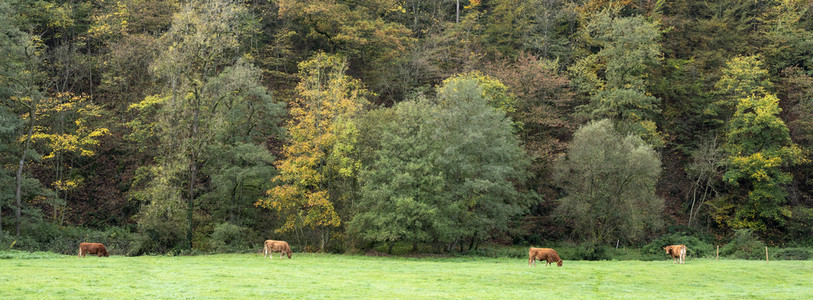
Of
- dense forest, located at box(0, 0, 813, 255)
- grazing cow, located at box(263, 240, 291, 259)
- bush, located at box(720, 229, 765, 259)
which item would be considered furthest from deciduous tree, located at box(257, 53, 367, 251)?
bush, located at box(720, 229, 765, 259)

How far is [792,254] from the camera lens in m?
44.6

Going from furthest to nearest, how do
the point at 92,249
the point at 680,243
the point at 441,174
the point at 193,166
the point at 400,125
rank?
the point at 680,243
the point at 400,125
the point at 441,174
the point at 193,166
the point at 92,249

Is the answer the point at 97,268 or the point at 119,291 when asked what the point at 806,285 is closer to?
the point at 119,291

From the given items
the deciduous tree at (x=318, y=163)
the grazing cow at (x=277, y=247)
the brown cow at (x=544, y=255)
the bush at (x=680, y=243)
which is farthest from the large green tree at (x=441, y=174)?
the bush at (x=680, y=243)

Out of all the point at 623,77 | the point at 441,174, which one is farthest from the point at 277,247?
the point at 623,77

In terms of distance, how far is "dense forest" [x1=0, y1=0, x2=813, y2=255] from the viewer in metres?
40.5

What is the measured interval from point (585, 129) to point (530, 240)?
11628 mm

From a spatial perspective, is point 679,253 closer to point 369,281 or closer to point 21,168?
point 369,281

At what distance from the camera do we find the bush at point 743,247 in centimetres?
4600

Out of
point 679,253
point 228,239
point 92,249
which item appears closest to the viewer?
point 92,249

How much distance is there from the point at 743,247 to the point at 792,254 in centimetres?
353

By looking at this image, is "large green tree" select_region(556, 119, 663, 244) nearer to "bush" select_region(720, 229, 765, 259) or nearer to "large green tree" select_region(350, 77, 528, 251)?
"large green tree" select_region(350, 77, 528, 251)

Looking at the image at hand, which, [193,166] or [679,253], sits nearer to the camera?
[679,253]

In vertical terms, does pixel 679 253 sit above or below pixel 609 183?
below
